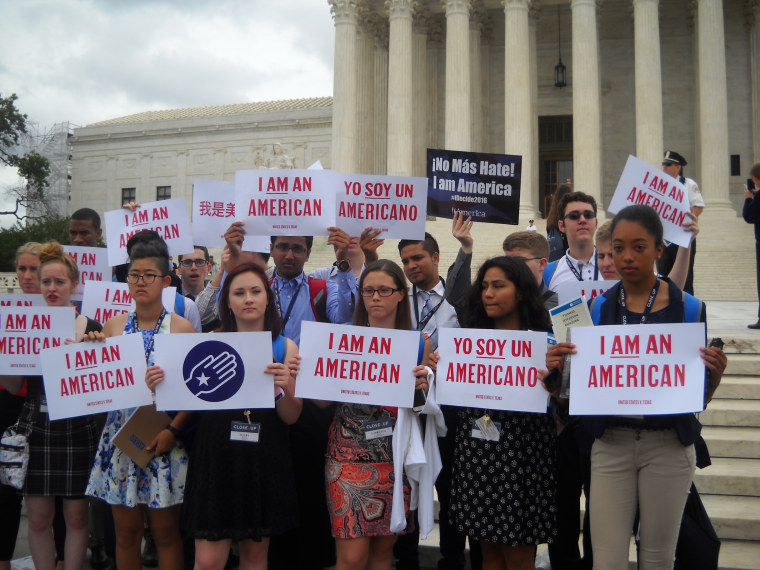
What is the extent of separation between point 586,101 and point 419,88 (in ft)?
25.5

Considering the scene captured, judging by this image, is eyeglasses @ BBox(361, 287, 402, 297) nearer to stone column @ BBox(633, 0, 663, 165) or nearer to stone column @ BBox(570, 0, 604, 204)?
stone column @ BBox(570, 0, 604, 204)

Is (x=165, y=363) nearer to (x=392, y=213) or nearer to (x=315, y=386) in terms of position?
(x=315, y=386)

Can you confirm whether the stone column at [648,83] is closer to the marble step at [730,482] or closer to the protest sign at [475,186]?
the protest sign at [475,186]

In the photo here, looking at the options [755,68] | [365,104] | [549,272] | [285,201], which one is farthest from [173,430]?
[755,68]

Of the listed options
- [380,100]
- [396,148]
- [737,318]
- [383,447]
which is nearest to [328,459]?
[383,447]

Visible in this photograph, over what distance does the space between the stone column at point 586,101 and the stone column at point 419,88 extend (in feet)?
22.9

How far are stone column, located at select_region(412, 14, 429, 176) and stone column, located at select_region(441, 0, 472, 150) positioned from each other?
2.82 m

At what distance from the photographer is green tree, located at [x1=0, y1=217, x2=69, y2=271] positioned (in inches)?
1420

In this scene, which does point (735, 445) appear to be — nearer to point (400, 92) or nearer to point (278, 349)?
point (278, 349)

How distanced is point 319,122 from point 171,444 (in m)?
39.0

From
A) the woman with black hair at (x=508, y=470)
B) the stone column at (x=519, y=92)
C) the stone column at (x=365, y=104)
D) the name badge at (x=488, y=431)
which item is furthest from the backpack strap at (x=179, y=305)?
the stone column at (x=365, y=104)

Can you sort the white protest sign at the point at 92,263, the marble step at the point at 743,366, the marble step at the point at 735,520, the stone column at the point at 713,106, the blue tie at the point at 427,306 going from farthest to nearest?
1. the stone column at the point at 713,106
2. the marble step at the point at 743,366
3. the white protest sign at the point at 92,263
4. the marble step at the point at 735,520
5. the blue tie at the point at 427,306

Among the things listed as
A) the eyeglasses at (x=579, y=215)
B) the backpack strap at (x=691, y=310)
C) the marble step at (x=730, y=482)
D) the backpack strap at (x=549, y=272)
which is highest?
the eyeglasses at (x=579, y=215)

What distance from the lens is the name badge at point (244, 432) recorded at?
179 inches
